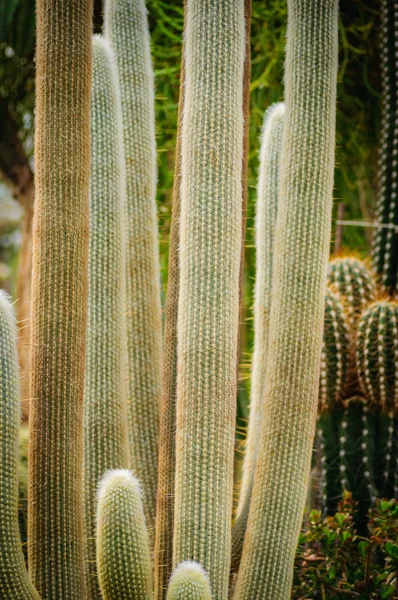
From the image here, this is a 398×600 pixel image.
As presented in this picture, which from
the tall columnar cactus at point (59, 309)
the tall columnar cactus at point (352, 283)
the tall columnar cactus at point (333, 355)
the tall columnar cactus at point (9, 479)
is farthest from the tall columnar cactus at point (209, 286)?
the tall columnar cactus at point (352, 283)

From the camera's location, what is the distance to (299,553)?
8.84 feet

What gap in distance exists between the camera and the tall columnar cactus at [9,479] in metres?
1.92

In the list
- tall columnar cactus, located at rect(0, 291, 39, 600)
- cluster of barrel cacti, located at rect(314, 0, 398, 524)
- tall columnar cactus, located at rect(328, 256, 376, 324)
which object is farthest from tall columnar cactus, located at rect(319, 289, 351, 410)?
tall columnar cactus, located at rect(0, 291, 39, 600)

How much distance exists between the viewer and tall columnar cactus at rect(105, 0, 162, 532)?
8.47 ft

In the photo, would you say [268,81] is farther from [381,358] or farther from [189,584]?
[189,584]

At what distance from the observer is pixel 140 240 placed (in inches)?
105

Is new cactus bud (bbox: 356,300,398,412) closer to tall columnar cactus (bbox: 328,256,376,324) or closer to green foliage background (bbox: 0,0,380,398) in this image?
tall columnar cactus (bbox: 328,256,376,324)

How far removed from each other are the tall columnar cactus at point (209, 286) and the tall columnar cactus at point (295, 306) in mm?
147

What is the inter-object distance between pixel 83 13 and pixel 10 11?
7.94ft

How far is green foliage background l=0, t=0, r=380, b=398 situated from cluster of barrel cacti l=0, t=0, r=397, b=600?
2.08 metres

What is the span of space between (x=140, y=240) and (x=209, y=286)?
663 millimetres

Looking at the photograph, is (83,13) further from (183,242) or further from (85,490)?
(85,490)

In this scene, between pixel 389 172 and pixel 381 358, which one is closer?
pixel 381 358

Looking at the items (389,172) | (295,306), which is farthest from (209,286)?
→ (389,172)
